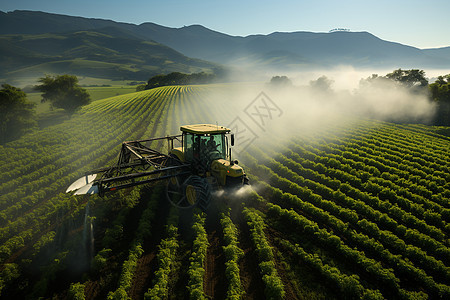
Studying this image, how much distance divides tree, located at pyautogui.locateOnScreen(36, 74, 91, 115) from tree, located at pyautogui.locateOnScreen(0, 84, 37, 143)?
10832 mm

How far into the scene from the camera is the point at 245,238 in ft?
30.5

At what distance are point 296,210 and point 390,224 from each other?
12.8 feet

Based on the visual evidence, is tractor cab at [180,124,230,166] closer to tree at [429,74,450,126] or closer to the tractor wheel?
the tractor wheel

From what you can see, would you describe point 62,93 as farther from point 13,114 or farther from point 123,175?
point 123,175

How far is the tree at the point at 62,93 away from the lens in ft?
130

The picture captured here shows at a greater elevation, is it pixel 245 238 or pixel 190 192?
pixel 190 192

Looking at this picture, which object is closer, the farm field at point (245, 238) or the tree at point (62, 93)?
the farm field at point (245, 238)

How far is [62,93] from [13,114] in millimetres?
14467

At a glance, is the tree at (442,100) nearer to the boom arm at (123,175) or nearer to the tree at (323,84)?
the tree at (323,84)

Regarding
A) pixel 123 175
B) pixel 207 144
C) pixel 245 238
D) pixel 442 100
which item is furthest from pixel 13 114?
pixel 442 100

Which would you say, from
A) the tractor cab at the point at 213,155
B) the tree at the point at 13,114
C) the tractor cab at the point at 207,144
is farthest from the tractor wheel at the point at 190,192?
the tree at the point at 13,114

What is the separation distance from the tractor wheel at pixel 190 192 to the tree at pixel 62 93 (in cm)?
3698

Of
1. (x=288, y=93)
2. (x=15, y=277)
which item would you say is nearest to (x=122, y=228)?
(x=15, y=277)

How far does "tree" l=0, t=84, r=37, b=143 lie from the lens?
25.8 meters
